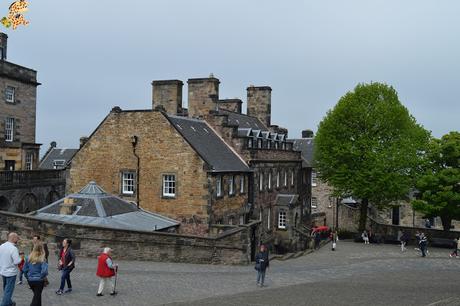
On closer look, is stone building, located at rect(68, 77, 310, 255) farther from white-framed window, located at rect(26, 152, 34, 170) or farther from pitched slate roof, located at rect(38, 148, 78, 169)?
pitched slate roof, located at rect(38, 148, 78, 169)

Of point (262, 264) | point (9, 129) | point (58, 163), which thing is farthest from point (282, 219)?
point (58, 163)

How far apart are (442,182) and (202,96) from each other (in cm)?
2062

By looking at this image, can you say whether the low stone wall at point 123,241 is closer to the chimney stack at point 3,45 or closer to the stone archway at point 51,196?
the stone archway at point 51,196

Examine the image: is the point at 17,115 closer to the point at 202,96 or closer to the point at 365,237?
the point at 202,96

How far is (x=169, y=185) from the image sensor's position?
31531 millimetres

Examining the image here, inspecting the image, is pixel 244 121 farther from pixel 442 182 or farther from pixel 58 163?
pixel 58 163

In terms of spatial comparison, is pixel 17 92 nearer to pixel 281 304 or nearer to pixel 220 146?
pixel 220 146

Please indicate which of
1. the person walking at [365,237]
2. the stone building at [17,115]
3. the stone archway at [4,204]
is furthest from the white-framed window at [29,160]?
the person walking at [365,237]

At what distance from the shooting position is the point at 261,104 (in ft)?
168

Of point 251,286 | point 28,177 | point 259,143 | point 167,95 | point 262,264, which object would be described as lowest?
point 251,286

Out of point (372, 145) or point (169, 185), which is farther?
point (372, 145)

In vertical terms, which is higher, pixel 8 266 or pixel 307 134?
pixel 307 134

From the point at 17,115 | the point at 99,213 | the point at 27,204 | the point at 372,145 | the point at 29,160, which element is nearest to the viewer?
the point at 99,213

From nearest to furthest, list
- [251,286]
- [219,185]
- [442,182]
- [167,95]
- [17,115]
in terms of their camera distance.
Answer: [251,286] → [219,185] → [167,95] → [442,182] → [17,115]
